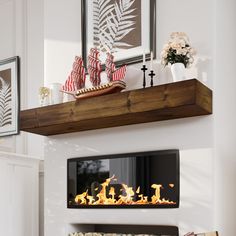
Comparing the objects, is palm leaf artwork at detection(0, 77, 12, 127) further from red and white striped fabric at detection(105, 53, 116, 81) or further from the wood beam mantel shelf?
red and white striped fabric at detection(105, 53, 116, 81)

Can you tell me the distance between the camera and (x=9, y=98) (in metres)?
4.30

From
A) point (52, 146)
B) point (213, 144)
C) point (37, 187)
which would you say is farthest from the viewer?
point (37, 187)

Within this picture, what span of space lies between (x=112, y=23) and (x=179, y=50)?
0.73 meters

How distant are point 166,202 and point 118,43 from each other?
111 cm

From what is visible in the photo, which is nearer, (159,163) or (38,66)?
(159,163)

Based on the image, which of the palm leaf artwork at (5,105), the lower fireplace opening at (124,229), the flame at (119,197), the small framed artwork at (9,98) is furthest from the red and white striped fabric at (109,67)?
the palm leaf artwork at (5,105)

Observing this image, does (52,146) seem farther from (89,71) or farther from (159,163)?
(159,163)

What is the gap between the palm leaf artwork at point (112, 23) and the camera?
10.3 ft

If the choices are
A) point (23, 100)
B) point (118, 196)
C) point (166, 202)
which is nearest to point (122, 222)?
point (118, 196)

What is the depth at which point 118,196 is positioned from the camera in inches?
118

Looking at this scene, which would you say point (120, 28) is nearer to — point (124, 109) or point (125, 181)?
point (124, 109)

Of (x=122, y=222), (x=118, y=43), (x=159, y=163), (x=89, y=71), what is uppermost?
(x=118, y=43)

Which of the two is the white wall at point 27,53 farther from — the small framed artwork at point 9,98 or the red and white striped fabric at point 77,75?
the red and white striped fabric at point 77,75

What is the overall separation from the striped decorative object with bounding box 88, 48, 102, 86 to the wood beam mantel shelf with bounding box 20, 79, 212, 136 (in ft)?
0.64
